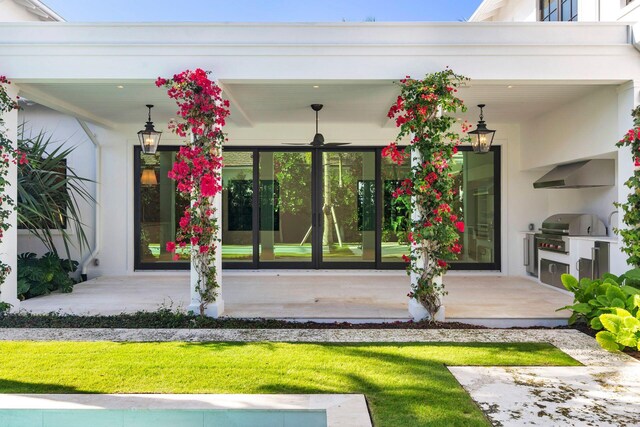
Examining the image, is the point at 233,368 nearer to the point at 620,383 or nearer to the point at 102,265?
the point at 620,383

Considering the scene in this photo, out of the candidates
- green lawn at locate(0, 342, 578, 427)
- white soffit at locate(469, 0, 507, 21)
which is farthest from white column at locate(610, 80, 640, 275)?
white soffit at locate(469, 0, 507, 21)

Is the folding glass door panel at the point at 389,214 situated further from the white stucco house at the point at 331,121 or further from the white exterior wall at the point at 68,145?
the white exterior wall at the point at 68,145

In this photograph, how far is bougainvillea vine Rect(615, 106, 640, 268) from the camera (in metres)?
5.01

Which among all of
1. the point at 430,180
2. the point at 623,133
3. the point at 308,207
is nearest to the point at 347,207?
the point at 308,207

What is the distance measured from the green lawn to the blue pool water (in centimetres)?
33

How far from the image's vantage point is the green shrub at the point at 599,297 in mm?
4195

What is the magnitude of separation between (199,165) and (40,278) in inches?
143

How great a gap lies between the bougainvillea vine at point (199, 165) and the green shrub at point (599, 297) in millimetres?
3866

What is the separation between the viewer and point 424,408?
9.21ft

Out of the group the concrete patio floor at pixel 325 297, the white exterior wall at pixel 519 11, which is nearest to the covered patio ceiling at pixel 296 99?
the white exterior wall at pixel 519 11

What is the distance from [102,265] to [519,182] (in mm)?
8344

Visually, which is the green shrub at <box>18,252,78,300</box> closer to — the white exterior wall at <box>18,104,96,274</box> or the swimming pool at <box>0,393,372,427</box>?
the white exterior wall at <box>18,104,96,274</box>

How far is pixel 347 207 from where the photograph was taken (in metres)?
9.12

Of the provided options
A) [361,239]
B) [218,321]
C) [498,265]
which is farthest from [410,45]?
[498,265]
